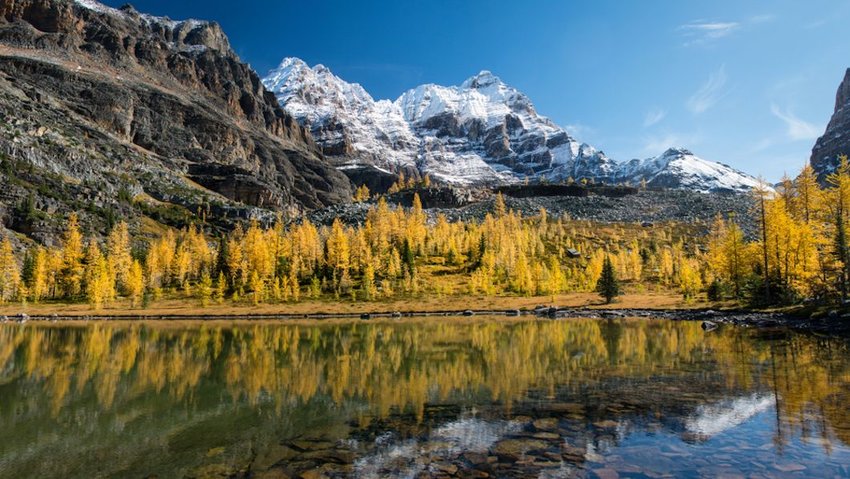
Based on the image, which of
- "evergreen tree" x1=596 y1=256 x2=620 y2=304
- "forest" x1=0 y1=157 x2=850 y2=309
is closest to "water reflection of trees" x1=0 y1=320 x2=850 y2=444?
"evergreen tree" x1=596 y1=256 x2=620 y2=304

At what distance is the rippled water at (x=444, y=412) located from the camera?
14383 millimetres

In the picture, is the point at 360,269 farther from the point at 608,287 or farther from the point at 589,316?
the point at 589,316

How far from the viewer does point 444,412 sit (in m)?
20.5

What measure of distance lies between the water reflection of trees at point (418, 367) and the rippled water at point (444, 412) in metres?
0.18

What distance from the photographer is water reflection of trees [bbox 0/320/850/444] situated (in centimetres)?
2278

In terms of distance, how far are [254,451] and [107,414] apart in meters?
10.3

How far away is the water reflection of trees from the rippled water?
0.60 ft

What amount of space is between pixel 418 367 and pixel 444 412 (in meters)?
11.7

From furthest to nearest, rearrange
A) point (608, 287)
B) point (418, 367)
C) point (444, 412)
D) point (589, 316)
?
point (608, 287) < point (589, 316) < point (418, 367) < point (444, 412)

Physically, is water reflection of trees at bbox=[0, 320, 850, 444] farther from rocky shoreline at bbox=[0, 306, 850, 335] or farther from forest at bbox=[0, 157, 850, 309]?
forest at bbox=[0, 157, 850, 309]

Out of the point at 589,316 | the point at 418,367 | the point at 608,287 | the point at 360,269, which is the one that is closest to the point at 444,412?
the point at 418,367

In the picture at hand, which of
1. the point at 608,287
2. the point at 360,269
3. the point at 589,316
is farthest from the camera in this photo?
the point at 360,269

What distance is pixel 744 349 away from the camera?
34.0 metres

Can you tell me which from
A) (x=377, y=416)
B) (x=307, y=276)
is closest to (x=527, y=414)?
(x=377, y=416)
